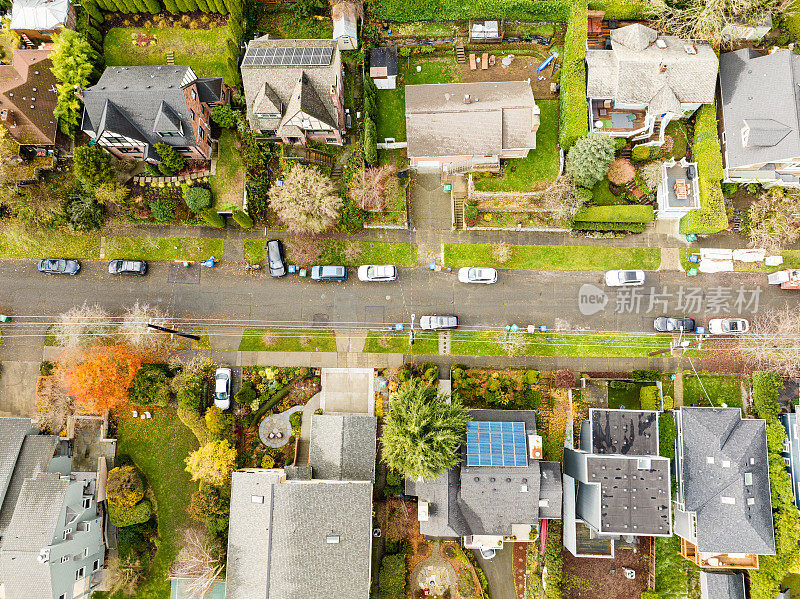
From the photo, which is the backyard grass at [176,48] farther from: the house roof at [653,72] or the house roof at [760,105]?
the house roof at [760,105]

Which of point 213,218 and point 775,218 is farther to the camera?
point 775,218

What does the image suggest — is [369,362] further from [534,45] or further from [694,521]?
[534,45]

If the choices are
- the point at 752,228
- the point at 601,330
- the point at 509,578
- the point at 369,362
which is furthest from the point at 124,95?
the point at 752,228

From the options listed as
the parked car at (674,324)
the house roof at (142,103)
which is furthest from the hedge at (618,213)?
the house roof at (142,103)

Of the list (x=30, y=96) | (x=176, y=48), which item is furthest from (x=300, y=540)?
(x=176, y=48)

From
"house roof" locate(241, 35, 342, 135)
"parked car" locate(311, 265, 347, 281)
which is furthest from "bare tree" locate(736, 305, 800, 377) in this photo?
"house roof" locate(241, 35, 342, 135)

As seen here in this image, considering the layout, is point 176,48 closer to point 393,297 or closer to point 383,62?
point 383,62
